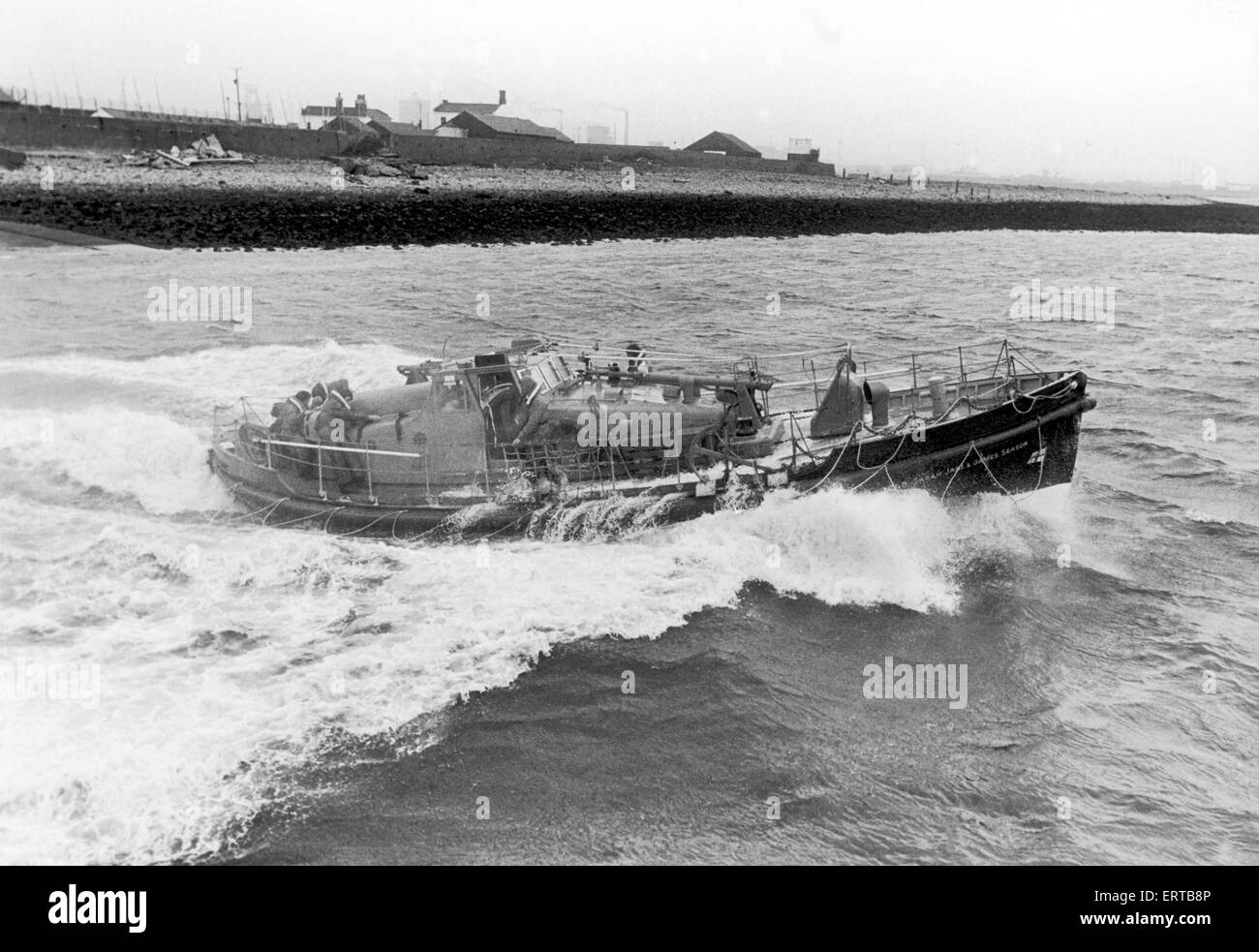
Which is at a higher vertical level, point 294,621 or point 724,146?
point 724,146

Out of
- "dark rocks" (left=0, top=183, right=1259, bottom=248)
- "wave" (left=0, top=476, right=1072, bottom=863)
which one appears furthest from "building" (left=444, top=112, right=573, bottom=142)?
"wave" (left=0, top=476, right=1072, bottom=863)

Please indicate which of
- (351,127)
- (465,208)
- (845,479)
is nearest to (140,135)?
(351,127)

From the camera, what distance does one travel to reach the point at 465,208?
219 feet

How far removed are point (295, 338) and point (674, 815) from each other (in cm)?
2608

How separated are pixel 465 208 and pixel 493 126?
3544 cm

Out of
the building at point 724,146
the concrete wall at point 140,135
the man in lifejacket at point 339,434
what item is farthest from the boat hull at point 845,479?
the building at point 724,146

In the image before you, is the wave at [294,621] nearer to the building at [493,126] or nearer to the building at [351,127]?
the building at [351,127]

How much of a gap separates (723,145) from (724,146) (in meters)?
0.29


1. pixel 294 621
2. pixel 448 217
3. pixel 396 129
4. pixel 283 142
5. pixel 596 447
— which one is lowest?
pixel 294 621

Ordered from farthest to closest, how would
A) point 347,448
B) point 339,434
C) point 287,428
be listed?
point 287,428 → point 339,434 → point 347,448

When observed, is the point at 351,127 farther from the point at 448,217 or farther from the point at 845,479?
the point at 845,479

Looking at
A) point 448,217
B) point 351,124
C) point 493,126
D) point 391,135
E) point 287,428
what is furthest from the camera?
point 493,126

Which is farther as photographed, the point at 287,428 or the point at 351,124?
the point at 351,124

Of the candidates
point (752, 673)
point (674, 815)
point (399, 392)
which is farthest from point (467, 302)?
point (674, 815)
